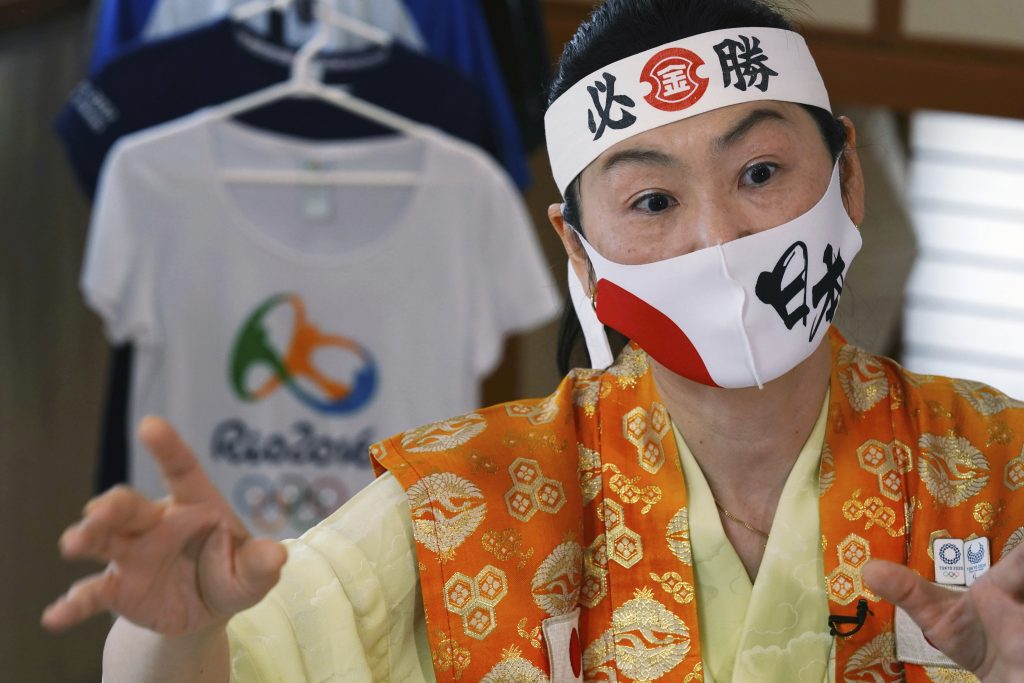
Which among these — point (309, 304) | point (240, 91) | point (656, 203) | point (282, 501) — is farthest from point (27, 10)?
point (656, 203)

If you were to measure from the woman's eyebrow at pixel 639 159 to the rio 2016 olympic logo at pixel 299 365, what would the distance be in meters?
1.04

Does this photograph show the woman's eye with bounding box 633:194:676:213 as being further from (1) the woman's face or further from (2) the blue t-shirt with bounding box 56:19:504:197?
(2) the blue t-shirt with bounding box 56:19:504:197

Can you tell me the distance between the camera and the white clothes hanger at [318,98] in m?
2.30

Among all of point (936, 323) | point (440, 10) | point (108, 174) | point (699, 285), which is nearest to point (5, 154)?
point (108, 174)

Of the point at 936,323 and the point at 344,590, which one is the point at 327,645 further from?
the point at 936,323

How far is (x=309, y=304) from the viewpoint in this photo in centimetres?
244

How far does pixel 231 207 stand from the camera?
7.82ft

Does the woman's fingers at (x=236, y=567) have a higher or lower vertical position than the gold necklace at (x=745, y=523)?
higher

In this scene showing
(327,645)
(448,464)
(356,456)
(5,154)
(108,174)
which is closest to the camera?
(327,645)

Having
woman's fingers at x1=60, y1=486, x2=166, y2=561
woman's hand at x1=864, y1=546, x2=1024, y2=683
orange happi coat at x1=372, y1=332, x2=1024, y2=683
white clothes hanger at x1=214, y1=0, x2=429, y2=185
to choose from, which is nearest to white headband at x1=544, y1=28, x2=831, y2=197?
orange happi coat at x1=372, y1=332, x2=1024, y2=683

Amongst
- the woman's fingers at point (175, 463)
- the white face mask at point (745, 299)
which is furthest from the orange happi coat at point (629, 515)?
the woman's fingers at point (175, 463)

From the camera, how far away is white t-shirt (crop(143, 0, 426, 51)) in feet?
7.88

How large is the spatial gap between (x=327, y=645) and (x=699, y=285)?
526 mm

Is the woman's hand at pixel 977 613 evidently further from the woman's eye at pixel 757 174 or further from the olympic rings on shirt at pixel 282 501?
the olympic rings on shirt at pixel 282 501
